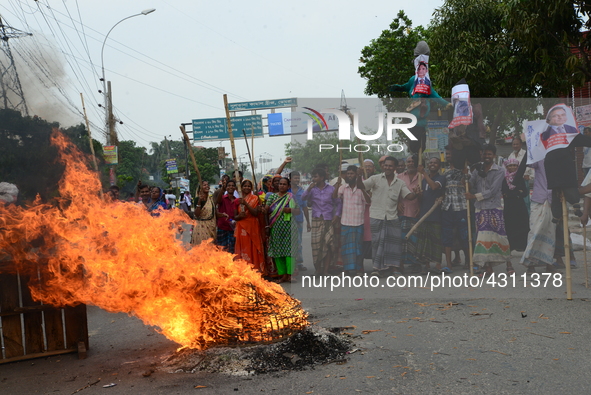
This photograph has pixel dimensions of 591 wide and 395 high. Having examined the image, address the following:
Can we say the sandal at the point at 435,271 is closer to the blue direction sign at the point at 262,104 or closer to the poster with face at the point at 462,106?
the poster with face at the point at 462,106

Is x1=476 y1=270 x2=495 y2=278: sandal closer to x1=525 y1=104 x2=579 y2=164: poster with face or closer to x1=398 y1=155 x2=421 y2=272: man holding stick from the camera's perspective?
x1=398 y1=155 x2=421 y2=272: man holding stick

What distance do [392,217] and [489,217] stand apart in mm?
1556

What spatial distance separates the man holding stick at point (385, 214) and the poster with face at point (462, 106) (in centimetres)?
127

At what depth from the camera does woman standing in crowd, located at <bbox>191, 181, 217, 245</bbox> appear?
9.39 metres

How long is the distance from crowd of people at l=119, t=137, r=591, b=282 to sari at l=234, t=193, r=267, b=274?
0.06 feet

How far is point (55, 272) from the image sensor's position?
538cm

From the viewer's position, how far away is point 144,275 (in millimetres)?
5094

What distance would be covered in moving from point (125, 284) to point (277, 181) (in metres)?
4.43

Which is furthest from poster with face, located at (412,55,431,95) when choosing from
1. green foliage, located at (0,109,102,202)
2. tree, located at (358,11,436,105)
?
tree, located at (358,11,436,105)

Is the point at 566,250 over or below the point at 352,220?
below

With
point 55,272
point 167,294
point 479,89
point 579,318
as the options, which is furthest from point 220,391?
point 479,89

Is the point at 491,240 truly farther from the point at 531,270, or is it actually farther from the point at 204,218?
the point at 204,218

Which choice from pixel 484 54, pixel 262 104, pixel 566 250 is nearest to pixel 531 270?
pixel 566 250

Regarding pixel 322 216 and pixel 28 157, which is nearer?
pixel 28 157
